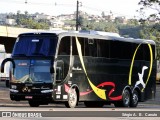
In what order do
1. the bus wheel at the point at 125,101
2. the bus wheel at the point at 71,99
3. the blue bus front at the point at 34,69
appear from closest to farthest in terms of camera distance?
1. the blue bus front at the point at 34,69
2. the bus wheel at the point at 71,99
3. the bus wheel at the point at 125,101

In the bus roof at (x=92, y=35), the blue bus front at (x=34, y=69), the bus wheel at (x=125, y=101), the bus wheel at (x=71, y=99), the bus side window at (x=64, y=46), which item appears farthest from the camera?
the bus wheel at (x=125, y=101)

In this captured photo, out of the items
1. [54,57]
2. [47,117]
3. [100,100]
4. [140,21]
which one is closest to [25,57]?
[54,57]

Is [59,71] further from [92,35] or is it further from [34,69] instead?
[92,35]

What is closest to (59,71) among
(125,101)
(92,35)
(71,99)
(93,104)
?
(71,99)

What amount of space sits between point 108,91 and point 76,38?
11.9 feet

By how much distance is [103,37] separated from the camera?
96.5ft

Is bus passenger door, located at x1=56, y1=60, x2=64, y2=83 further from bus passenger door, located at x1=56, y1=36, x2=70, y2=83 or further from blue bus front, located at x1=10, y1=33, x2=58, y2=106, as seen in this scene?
blue bus front, located at x1=10, y1=33, x2=58, y2=106

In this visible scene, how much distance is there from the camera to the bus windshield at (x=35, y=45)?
26062 mm

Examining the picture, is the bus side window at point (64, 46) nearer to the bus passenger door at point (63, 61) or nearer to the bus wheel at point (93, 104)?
the bus passenger door at point (63, 61)

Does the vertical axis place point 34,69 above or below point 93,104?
above

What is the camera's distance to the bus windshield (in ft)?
85.5

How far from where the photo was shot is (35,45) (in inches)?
1043

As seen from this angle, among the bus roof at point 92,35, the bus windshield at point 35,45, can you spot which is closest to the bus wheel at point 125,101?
the bus roof at point 92,35

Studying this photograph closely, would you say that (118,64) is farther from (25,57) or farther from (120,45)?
(25,57)
